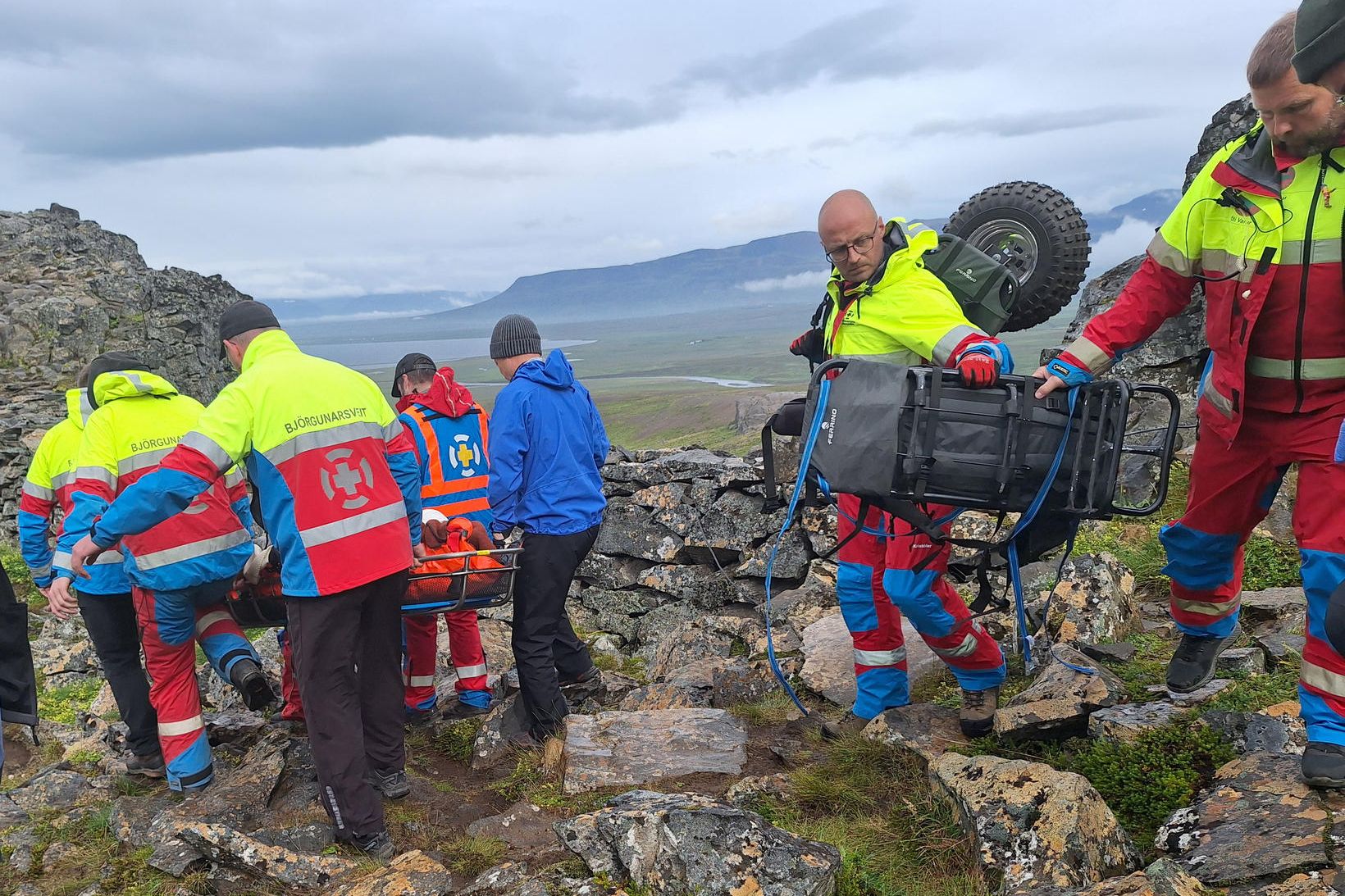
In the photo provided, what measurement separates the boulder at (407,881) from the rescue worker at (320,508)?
1.65 feet

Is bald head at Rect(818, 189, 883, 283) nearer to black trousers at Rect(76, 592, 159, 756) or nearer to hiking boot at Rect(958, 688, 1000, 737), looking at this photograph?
hiking boot at Rect(958, 688, 1000, 737)

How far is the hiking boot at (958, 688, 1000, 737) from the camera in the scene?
537cm

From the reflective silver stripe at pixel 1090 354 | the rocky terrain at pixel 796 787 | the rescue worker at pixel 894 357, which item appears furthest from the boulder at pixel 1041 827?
the reflective silver stripe at pixel 1090 354

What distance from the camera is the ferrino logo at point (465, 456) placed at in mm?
7445

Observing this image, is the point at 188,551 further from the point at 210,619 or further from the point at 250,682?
the point at 250,682

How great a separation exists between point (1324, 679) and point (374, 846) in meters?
4.69

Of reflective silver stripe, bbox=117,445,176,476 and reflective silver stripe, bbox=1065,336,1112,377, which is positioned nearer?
reflective silver stripe, bbox=1065,336,1112,377

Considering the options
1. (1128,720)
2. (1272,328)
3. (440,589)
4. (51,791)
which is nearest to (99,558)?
(51,791)

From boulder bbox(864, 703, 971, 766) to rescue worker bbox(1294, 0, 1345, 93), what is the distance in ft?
11.6

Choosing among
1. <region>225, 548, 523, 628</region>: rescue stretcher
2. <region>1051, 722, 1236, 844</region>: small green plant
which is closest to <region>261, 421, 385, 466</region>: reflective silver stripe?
<region>225, 548, 523, 628</region>: rescue stretcher

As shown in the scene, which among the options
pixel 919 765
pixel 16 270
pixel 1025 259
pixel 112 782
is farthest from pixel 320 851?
pixel 16 270

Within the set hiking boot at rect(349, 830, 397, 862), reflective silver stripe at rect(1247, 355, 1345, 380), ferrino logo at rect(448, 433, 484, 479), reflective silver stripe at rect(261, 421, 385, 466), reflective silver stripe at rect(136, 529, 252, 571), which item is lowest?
hiking boot at rect(349, 830, 397, 862)

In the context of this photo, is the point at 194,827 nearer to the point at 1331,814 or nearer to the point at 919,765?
the point at 919,765

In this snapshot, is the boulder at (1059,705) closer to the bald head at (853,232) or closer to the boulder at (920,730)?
the boulder at (920,730)
